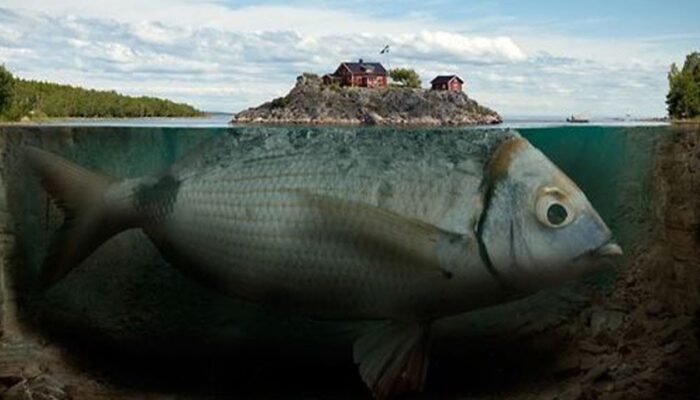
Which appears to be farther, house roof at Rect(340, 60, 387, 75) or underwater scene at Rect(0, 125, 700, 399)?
A: house roof at Rect(340, 60, 387, 75)

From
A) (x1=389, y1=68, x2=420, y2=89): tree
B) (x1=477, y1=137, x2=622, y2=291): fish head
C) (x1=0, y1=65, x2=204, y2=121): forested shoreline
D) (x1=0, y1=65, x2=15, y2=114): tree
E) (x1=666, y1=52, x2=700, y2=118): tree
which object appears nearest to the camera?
(x1=477, y1=137, x2=622, y2=291): fish head

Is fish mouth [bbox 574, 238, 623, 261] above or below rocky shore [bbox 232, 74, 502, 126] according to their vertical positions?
above

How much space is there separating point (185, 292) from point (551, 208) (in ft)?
5.35

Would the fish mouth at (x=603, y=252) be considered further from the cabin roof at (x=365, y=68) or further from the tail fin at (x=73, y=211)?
the cabin roof at (x=365, y=68)

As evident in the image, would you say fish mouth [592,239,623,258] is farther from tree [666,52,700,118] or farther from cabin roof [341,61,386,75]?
cabin roof [341,61,386,75]

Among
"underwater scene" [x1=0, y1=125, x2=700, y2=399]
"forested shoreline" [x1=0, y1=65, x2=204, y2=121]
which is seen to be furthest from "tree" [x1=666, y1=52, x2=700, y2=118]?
"underwater scene" [x1=0, y1=125, x2=700, y2=399]

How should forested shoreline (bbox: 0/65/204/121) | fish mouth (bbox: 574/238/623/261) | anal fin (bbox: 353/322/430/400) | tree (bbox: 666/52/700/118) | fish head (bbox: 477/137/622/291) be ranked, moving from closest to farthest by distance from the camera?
fish head (bbox: 477/137/622/291), fish mouth (bbox: 574/238/623/261), anal fin (bbox: 353/322/430/400), forested shoreline (bbox: 0/65/204/121), tree (bbox: 666/52/700/118)

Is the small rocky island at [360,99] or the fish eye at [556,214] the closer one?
Answer: the fish eye at [556,214]

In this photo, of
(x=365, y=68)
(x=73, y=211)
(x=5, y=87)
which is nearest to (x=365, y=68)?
(x=365, y=68)

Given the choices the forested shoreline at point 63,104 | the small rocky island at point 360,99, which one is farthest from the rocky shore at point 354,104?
the forested shoreline at point 63,104

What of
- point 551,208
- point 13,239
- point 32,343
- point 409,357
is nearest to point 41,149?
point 13,239

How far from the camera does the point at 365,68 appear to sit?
62.2 metres

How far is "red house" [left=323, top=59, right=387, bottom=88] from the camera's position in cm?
6219

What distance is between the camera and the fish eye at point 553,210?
4.07 meters
